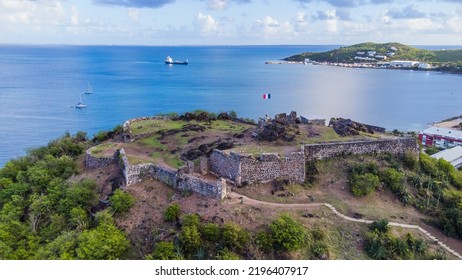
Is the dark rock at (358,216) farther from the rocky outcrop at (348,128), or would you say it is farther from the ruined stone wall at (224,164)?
the rocky outcrop at (348,128)

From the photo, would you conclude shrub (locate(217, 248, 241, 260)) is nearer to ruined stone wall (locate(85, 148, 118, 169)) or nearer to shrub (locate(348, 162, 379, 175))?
shrub (locate(348, 162, 379, 175))

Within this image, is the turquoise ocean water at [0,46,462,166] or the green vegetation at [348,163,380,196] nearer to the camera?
the green vegetation at [348,163,380,196]

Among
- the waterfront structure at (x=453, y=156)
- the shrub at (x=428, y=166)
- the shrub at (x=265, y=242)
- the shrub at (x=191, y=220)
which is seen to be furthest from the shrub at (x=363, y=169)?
the waterfront structure at (x=453, y=156)

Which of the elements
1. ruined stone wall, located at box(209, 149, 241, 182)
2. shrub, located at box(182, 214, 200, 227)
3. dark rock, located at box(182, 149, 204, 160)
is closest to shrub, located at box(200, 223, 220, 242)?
shrub, located at box(182, 214, 200, 227)

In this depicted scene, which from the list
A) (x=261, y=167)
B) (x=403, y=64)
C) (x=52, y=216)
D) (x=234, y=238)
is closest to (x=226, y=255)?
(x=234, y=238)

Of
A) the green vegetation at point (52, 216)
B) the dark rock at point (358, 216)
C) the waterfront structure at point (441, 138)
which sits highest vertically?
the dark rock at point (358, 216)

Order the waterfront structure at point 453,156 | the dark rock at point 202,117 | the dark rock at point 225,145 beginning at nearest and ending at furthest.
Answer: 1. the dark rock at point 225,145
2. the dark rock at point 202,117
3. the waterfront structure at point 453,156
